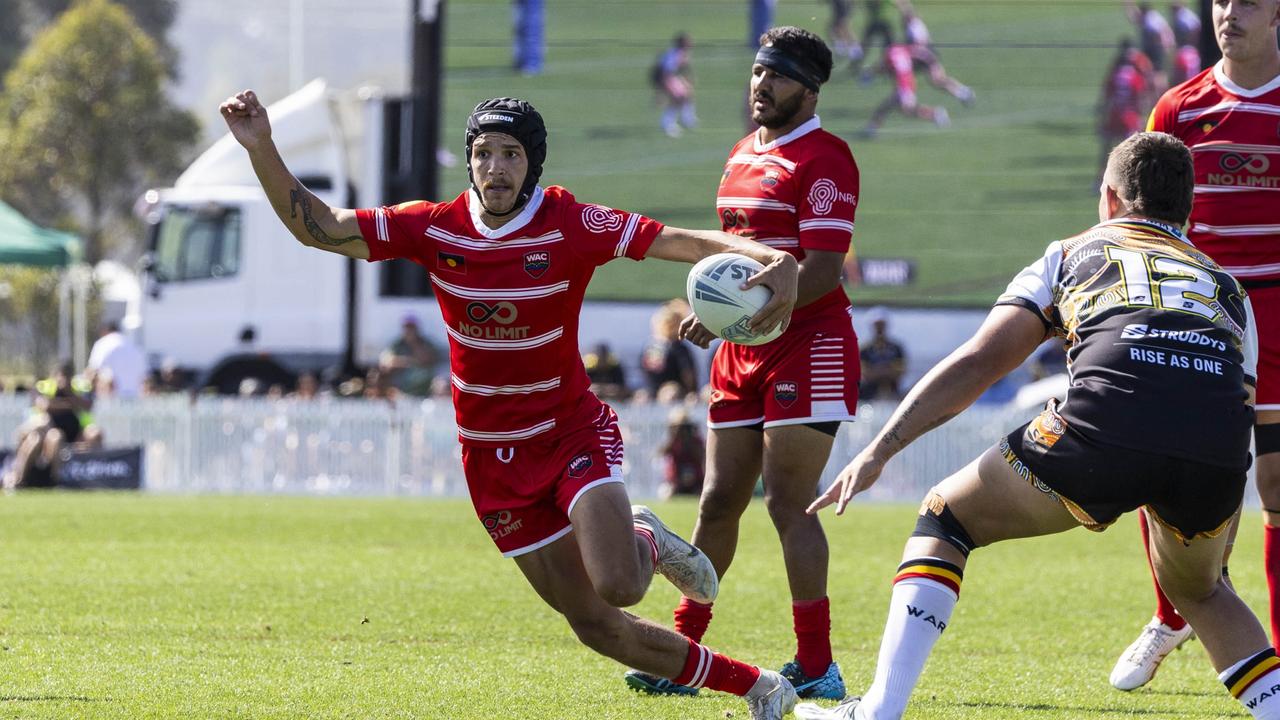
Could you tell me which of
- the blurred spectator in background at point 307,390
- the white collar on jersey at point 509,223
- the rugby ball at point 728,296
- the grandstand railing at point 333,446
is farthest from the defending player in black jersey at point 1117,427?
the blurred spectator in background at point 307,390

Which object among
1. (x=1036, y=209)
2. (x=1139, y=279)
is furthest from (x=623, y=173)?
(x=1139, y=279)

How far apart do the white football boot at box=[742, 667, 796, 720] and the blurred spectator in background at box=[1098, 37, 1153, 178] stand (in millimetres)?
19816

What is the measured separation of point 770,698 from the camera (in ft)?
18.8

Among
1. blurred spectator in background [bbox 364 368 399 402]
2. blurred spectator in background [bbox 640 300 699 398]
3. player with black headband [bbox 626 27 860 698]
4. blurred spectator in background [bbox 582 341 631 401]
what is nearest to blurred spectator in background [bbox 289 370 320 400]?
blurred spectator in background [bbox 364 368 399 402]

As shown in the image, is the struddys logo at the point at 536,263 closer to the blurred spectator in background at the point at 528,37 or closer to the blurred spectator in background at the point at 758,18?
Answer: the blurred spectator in background at the point at 528,37

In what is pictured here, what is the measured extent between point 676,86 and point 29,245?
9.31 meters

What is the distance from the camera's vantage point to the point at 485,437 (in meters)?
5.86

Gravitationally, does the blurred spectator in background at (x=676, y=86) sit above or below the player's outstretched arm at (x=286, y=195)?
above

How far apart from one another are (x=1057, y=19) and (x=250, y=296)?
12.5 metres

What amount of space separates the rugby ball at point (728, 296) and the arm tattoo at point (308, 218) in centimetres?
118

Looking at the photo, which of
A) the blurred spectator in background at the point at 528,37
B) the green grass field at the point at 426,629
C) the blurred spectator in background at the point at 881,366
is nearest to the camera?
the green grass field at the point at 426,629

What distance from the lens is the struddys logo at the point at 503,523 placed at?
19.0 ft

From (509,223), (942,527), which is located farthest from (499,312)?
(942,527)

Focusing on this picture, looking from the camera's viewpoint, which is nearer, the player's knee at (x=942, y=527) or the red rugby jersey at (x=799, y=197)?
the player's knee at (x=942, y=527)
